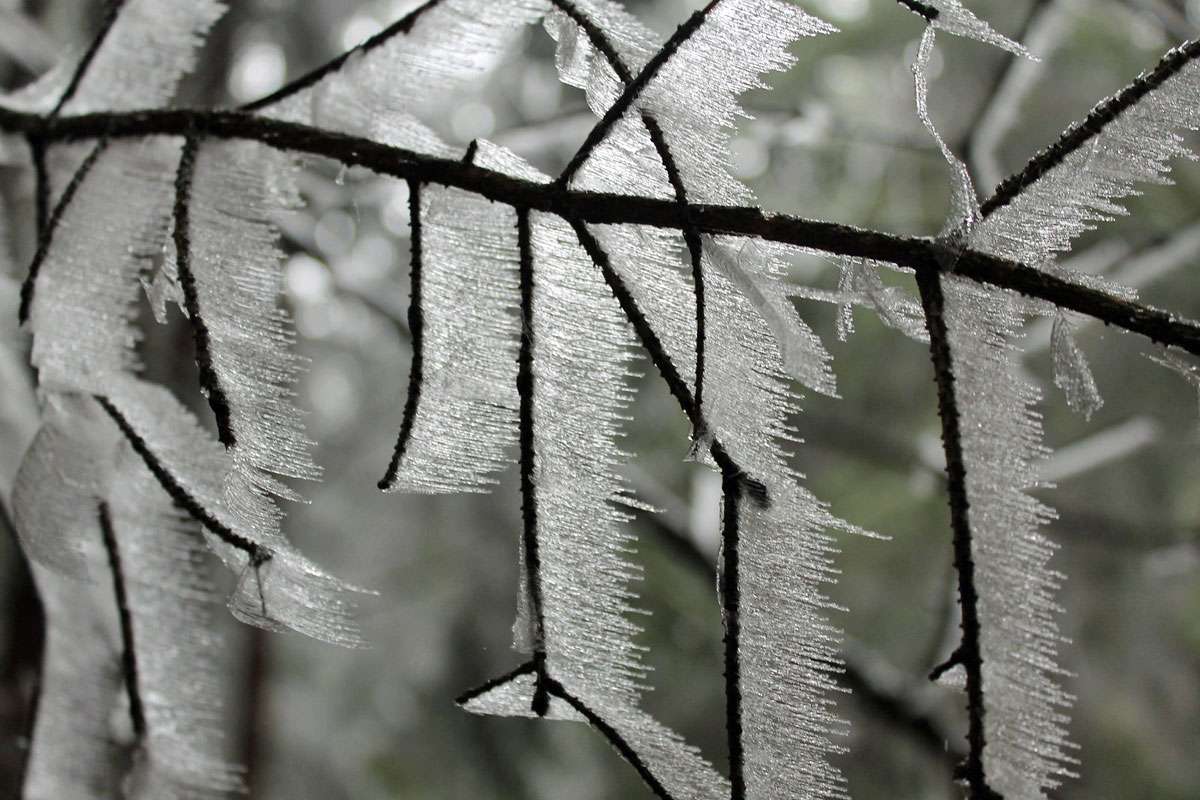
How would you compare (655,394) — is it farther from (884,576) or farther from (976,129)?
(976,129)

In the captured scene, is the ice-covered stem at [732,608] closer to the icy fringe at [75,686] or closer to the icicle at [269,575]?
the icicle at [269,575]

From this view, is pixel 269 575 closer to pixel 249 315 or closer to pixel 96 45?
pixel 249 315

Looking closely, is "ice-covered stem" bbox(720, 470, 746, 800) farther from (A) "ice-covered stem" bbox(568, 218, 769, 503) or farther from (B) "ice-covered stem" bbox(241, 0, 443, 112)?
(B) "ice-covered stem" bbox(241, 0, 443, 112)

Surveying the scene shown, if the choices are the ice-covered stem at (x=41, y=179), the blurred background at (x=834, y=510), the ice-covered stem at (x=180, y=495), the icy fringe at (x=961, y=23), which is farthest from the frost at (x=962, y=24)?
the blurred background at (x=834, y=510)

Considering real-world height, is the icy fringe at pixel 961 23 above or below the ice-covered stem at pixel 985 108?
below

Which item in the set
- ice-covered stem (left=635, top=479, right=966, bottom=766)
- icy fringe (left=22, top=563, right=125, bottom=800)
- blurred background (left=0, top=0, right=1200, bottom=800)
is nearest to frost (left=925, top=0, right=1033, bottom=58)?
icy fringe (left=22, top=563, right=125, bottom=800)

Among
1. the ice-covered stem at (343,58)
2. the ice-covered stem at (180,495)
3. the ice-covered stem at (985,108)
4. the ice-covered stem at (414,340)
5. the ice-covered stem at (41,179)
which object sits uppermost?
the ice-covered stem at (985,108)

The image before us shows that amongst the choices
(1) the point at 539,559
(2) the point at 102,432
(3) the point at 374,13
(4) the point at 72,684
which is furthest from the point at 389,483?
(3) the point at 374,13

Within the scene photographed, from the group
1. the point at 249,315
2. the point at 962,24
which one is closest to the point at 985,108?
the point at 962,24
